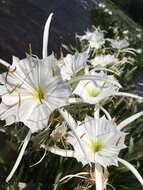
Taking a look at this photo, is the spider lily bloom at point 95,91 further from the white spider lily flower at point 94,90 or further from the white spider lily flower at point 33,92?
the white spider lily flower at point 33,92

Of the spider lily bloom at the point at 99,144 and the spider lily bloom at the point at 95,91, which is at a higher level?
the spider lily bloom at the point at 95,91

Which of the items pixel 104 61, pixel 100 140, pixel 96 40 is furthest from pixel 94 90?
pixel 96 40

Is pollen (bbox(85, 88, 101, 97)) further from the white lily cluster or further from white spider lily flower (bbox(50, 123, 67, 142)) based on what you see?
white spider lily flower (bbox(50, 123, 67, 142))

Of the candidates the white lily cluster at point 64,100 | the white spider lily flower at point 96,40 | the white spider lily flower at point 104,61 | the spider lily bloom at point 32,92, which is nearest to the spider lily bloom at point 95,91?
the white lily cluster at point 64,100

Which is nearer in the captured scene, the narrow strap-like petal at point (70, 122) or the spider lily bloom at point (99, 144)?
the narrow strap-like petal at point (70, 122)

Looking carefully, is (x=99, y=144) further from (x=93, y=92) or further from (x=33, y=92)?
(x=33, y=92)

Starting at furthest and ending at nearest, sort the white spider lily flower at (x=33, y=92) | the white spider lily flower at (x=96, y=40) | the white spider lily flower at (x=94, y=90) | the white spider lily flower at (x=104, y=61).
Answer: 1. the white spider lily flower at (x=96, y=40)
2. the white spider lily flower at (x=104, y=61)
3. the white spider lily flower at (x=94, y=90)
4. the white spider lily flower at (x=33, y=92)

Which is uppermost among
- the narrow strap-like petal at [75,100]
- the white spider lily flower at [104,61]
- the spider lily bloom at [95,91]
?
the white spider lily flower at [104,61]

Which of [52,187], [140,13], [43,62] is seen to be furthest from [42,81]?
[140,13]
